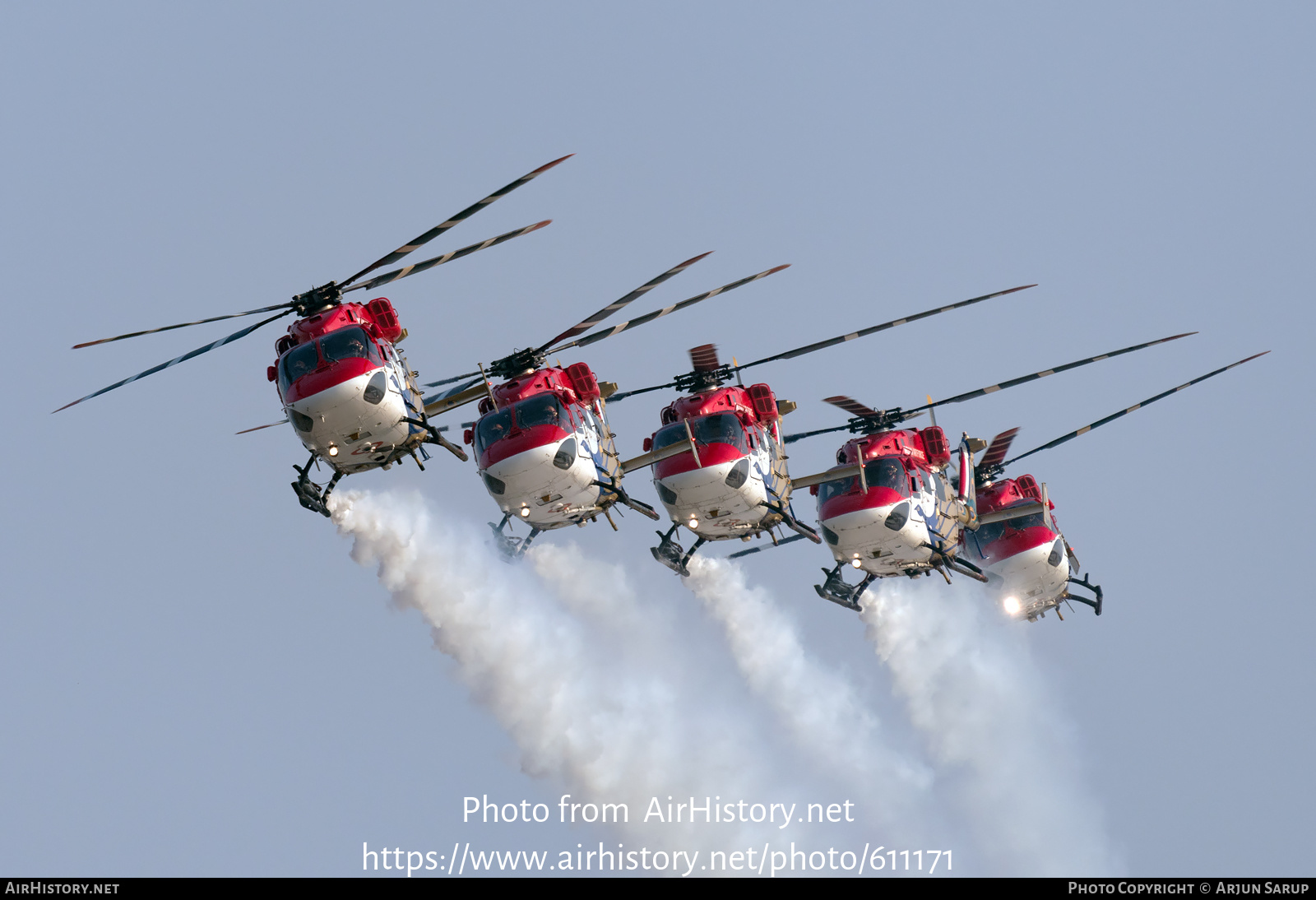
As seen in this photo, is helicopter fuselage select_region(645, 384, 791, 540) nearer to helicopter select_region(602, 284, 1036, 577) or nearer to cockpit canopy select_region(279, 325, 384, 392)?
helicopter select_region(602, 284, 1036, 577)

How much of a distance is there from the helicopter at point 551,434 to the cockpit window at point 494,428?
24 mm

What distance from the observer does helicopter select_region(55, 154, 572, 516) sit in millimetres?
53375

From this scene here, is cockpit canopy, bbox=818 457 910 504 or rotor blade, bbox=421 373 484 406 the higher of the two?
rotor blade, bbox=421 373 484 406

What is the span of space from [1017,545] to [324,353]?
30.4 metres

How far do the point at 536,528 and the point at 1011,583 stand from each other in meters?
22.5

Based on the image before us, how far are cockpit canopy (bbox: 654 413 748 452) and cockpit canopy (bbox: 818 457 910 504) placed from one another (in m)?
3.69

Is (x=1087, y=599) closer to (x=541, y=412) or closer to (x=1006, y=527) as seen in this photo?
(x=1006, y=527)

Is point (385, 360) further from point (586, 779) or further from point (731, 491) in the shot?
point (586, 779)

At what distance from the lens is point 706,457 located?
197 ft

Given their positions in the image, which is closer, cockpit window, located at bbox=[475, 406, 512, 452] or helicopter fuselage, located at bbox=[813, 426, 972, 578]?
cockpit window, located at bbox=[475, 406, 512, 452]

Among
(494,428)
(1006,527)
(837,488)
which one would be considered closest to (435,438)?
(494,428)

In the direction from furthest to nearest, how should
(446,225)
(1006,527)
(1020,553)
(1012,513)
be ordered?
(1006,527) → (1020,553) → (1012,513) → (446,225)

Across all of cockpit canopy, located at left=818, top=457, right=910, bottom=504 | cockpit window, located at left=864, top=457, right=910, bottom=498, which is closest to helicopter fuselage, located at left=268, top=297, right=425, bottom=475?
cockpit canopy, located at left=818, top=457, right=910, bottom=504
